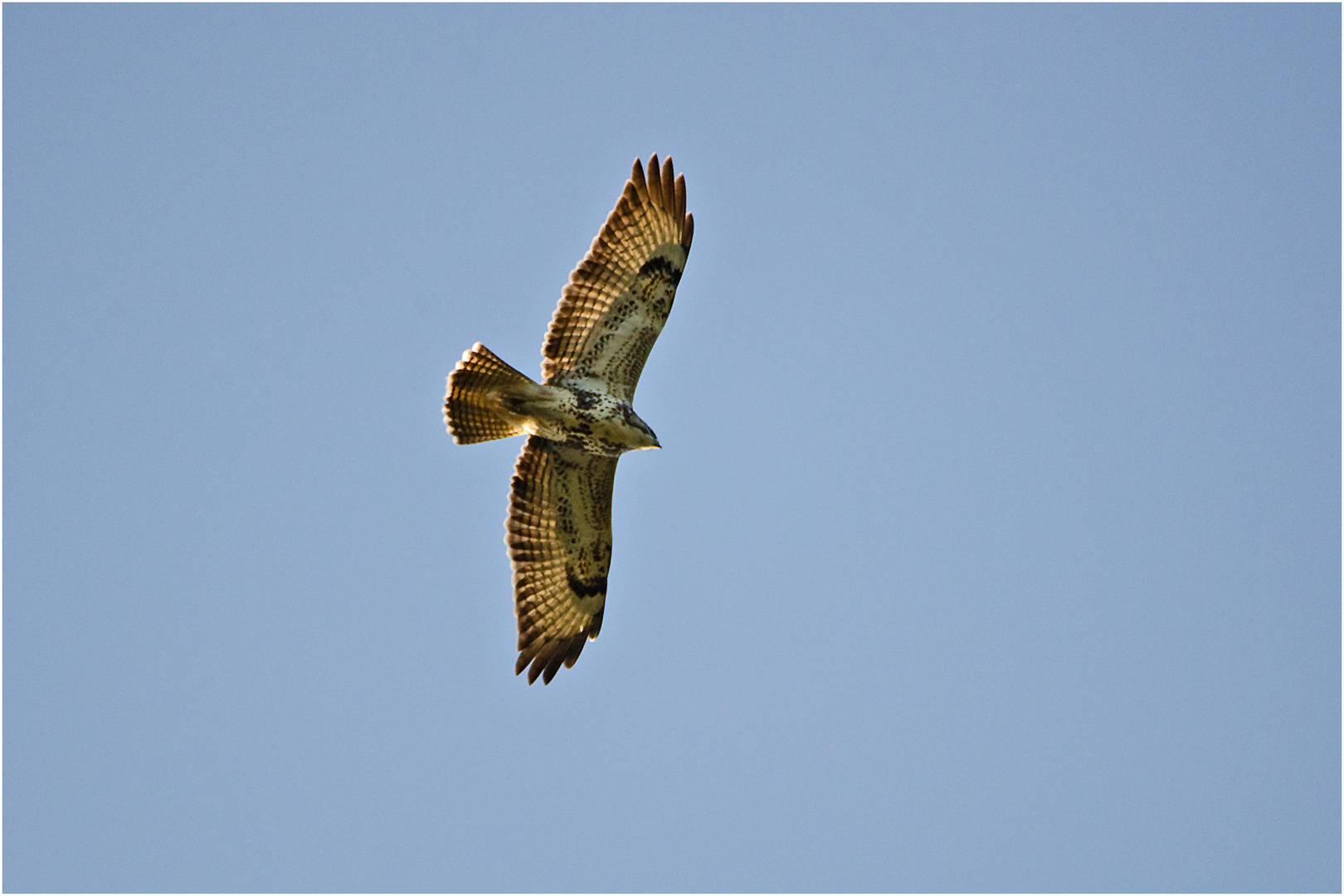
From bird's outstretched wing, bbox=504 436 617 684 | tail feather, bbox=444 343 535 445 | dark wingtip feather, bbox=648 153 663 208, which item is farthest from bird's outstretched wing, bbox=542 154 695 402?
bird's outstretched wing, bbox=504 436 617 684

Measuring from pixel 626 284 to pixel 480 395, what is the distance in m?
1.31

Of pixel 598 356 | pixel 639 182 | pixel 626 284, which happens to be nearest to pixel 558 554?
pixel 598 356

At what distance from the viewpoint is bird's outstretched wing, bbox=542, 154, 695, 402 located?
10.6 metres

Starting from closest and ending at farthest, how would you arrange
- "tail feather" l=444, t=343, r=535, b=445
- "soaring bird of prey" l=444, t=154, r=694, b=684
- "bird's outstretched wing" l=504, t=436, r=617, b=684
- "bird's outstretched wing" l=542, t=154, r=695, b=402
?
"tail feather" l=444, t=343, r=535, b=445 < "soaring bird of prey" l=444, t=154, r=694, b=684 < "bird's outstretched wing" l=542, t=154, r=695, b=402 < "bird's outstretched wing" l=504, t=436, r=617, b=684

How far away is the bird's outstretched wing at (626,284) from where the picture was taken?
34.9ft

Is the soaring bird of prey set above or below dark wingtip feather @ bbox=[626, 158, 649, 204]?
below

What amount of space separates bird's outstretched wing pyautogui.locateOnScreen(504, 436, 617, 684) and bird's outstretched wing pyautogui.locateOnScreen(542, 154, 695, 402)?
2.90ft

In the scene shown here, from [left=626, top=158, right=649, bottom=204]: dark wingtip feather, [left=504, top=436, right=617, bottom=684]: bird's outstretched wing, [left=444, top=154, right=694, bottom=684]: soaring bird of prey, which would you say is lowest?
[left=504, top=436, right=617, bottom=684]: bird's outstretched wing

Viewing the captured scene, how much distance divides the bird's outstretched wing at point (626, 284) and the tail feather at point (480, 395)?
18.5 inches

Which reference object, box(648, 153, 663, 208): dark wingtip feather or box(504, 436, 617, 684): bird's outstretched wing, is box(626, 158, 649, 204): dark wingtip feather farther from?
box(504, 436, 617, 684): bird's outstretched wing

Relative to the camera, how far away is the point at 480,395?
10477 millimetres

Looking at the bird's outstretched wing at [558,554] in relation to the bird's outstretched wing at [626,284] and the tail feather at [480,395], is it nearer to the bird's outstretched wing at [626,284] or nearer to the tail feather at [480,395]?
the tail feather at [480,395]

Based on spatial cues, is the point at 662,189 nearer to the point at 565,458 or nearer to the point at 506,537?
the point at 565,458

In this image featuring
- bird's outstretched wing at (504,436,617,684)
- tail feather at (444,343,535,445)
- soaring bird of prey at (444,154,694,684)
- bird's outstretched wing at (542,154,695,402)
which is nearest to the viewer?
tail feather at (444,343,535,445)
